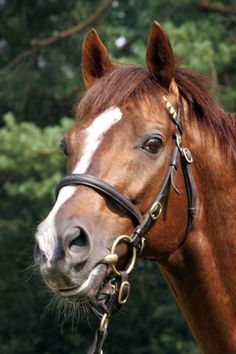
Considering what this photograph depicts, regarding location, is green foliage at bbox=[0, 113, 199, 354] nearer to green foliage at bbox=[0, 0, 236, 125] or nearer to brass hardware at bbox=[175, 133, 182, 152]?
green foliage at bbox=[0, 0, 236, 125]

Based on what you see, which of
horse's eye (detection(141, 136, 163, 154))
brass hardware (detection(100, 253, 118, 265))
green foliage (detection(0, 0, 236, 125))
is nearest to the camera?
brass hardware (detection(100, 253, 118, 265))

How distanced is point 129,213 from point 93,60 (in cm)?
85

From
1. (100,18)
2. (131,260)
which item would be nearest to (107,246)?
(131,260)

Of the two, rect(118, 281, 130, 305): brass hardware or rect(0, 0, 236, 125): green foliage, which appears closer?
rect(118, 281, 130, 305): brass hardware

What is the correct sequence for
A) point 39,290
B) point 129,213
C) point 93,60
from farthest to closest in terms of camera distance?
point 39,290
point 93,60
point 129,213

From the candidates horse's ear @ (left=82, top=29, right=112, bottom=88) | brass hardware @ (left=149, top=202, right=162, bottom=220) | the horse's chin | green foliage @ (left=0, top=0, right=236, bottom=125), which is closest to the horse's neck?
brass hardware @ (left=149, top=202, right=162, bottom=220)

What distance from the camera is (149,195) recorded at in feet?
11.3

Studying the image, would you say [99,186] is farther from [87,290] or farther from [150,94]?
[150,94]

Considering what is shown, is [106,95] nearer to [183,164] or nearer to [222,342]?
[183,164]

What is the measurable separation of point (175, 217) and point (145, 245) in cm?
18

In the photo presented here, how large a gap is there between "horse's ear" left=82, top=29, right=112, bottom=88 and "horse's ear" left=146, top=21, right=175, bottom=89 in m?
0.27

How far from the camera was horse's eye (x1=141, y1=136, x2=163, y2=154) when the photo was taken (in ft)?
11.3

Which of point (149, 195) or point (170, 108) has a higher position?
point (170, 108)

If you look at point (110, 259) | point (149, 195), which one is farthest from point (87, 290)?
point (149, 195)
